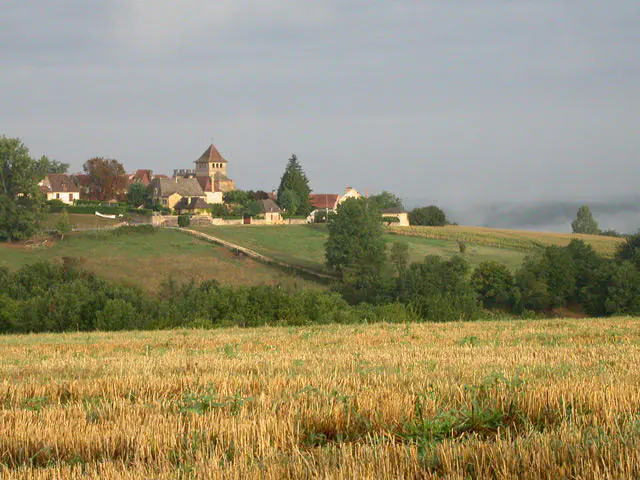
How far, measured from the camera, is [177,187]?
154 metres

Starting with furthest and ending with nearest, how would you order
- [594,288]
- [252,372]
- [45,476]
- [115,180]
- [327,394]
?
[115,180] → [594,288] → [252,372] → [327,394] → [45,476]

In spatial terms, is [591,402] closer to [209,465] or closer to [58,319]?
[209,465]

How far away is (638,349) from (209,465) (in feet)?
38.8

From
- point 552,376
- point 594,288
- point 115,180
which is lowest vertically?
point 594,288

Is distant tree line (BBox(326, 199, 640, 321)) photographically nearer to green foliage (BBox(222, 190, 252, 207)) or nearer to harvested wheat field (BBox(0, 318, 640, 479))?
harvested wheat field (BBox(0, 318, 640, 479))

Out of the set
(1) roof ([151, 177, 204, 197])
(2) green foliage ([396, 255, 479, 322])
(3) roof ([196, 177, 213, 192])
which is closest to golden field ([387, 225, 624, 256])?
(2) green foliage ([396, 255, 479, 322])

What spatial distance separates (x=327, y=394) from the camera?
27.6 ft

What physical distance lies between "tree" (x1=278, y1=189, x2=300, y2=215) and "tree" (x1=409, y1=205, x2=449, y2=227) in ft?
85.5

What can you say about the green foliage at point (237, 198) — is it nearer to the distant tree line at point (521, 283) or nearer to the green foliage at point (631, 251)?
the distant tree line at point (521, 283)

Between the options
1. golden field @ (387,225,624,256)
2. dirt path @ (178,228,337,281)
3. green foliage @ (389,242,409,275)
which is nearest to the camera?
dirt path @ (178,228,337,281)

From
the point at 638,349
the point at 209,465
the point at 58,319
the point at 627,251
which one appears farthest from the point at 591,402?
the point at 627,251

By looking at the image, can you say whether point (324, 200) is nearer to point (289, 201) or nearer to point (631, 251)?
point (289, 201)

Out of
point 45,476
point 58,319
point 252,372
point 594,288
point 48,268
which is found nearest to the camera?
point 45,476

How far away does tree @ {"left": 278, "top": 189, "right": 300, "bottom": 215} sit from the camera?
156 m
